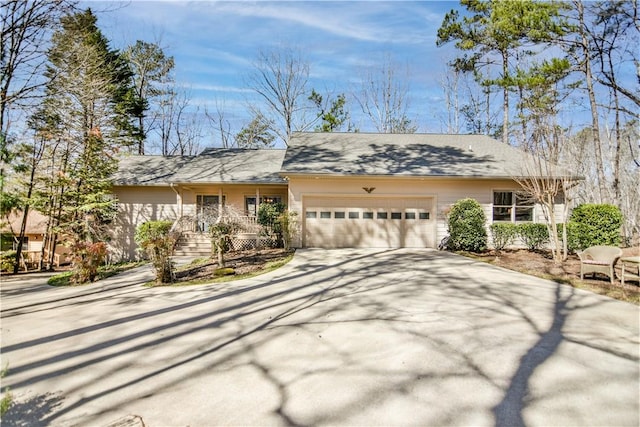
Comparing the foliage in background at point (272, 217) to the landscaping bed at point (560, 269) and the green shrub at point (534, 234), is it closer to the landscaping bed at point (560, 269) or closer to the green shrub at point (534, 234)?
the landscaping bed at point (560, 269)

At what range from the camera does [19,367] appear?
146 inches

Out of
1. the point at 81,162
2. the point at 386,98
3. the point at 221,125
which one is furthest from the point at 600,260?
the point at 221,125

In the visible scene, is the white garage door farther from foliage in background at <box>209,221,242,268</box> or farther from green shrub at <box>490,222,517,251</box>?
foliage in background at <box>209,221,242,268</box>

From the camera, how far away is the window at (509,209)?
43.2 ft

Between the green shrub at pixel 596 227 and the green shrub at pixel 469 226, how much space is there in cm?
281

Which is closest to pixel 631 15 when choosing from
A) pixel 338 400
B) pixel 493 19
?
pixel 493 19

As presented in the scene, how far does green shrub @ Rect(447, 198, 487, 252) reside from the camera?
11680mm

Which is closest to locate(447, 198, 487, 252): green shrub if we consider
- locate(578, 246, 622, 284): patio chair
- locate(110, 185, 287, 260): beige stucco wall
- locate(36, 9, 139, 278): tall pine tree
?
locate(578, 246, 622, 284): patio chair

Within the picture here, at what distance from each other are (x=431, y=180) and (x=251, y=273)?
7.91m

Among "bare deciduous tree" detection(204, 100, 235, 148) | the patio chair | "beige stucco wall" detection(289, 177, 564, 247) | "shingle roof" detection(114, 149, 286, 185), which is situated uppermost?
"bare deciduous tree" detection(204, 100, 235, 148)

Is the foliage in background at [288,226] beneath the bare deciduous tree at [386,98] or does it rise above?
beneath

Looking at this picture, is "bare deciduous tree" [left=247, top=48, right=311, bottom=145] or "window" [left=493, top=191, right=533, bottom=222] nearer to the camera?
"window" [left=493, top=191, right=533, bottom=222]

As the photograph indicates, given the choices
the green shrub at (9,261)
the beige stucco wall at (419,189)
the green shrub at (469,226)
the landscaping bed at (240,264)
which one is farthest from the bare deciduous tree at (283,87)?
the green shrub at (9,261)

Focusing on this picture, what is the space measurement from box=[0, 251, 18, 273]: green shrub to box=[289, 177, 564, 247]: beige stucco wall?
408 inches
